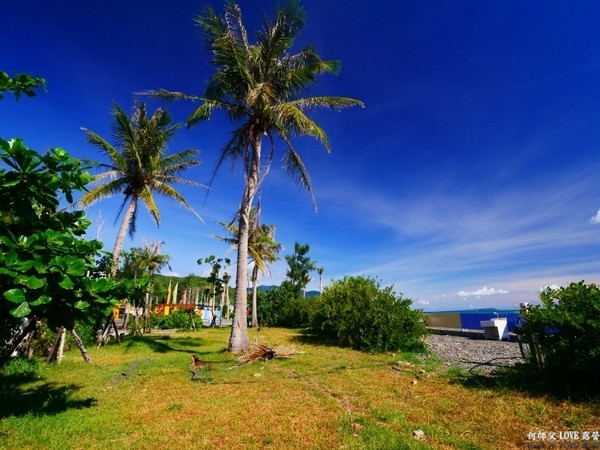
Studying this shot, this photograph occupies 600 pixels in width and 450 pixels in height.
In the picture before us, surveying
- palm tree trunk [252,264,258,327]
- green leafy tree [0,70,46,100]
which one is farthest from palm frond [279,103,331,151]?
palm tree trunk [252,264,258,327]

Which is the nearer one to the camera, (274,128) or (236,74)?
(236,74)

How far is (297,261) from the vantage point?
38844mm

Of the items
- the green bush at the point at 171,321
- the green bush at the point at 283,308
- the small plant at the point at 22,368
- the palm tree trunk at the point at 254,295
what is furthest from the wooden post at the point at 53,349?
the green bush at the point at 283,308

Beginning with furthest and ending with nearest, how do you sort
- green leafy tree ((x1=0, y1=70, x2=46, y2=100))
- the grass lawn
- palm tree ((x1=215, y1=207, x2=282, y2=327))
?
palm tree ((x1=215, y1=207, x2=282, y2=327)) < the grass lawn < green leafy tree ((x1=0, y1=70, x2=46, y2=100))

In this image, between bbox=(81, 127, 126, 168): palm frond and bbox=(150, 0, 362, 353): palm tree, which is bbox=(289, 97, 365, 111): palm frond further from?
bbox=(81, 127, 126, 168): palm frond

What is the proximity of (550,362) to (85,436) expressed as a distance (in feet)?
25.3

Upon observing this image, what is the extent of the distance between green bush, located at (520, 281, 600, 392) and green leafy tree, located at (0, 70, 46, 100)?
8106 millimetres

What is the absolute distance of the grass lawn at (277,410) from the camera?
4082 millimetres

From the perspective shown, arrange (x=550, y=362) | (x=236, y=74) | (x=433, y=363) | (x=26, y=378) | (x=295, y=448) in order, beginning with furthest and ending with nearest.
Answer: (x=236, y=74) < (x=433, y=363) < (x=26, y=378) < (x=550, y=362) < (x=295, y=448)

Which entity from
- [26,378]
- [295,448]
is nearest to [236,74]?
[26,378]

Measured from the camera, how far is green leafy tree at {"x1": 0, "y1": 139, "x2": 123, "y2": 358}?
2.97 metres

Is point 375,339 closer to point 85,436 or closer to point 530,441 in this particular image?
point 530,441

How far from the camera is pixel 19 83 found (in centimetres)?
272

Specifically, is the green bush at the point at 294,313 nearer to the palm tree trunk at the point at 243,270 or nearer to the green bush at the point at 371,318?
the green bush at the point at 371,318
